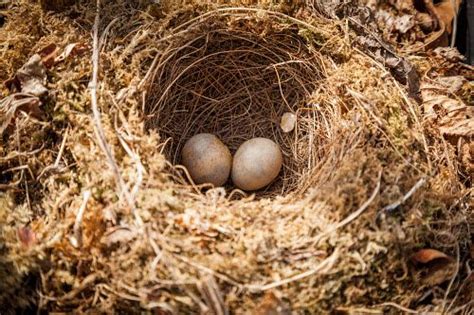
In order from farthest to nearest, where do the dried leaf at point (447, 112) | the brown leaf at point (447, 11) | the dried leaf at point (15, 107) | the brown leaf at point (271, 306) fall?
the brown leaf at point (447, 11) → the dried leaf at point (447, 112) → the dried leaf at point (15, 107) → the brown leaf at point (271, 306)

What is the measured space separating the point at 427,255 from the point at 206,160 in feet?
2.75

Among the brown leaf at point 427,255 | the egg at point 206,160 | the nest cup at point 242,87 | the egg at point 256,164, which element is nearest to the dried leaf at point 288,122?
the nest cup at point 242,87

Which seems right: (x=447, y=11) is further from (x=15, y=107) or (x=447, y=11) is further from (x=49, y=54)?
(x=15, y=107)

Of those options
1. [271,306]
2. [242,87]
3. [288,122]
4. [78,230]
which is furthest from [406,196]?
[78,230]

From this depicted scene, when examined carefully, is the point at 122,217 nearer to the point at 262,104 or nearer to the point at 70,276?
the point at 70,276

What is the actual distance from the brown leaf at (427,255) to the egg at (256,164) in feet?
2.06

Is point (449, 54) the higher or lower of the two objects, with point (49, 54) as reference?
lower

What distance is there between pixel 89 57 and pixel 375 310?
4.02 feet

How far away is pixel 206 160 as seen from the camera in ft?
6.56

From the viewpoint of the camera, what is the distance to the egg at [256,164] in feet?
6.57

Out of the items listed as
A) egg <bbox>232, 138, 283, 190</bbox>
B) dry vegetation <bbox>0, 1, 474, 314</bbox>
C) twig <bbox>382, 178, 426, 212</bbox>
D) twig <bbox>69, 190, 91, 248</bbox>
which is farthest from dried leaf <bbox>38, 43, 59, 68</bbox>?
twig <bbox>382, 178, 426, 212</bbox>

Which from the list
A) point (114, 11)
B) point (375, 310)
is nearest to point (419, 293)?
point (375, 310)

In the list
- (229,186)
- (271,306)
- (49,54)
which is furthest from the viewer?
(229,186)

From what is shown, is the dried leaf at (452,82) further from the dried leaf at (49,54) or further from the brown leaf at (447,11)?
the dried leaf at (49,54)
